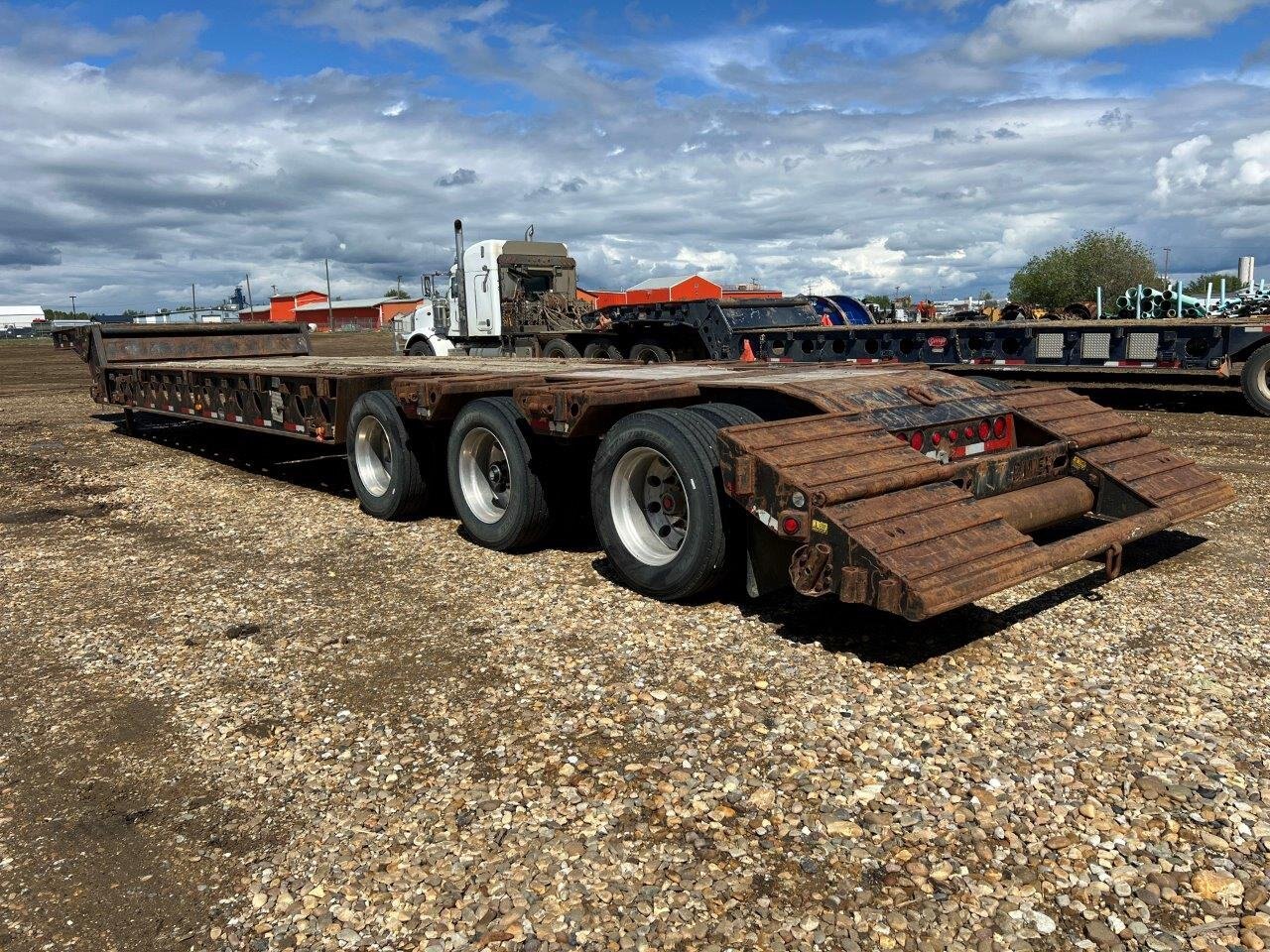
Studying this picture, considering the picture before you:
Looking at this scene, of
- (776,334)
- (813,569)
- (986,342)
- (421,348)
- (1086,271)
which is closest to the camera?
(813,569)

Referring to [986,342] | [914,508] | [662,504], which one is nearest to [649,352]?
[986,342]

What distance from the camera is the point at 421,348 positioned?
19984mm

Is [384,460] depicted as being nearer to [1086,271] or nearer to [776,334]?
[776,334]

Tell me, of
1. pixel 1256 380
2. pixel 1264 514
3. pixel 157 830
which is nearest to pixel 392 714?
pixel 157 830

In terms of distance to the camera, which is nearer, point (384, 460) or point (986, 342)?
point (384, 460)

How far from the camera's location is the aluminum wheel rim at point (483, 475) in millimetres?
6965

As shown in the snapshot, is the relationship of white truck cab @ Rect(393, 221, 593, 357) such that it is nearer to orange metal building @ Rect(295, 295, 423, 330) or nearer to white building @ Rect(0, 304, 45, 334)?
orange metal building @ Rect(295, 295, 423, 330)

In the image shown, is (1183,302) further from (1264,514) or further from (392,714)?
(392,714)

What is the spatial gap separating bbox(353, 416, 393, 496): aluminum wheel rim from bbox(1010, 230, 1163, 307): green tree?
5276 cm

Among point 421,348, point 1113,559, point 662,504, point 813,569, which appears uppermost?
point 421,348

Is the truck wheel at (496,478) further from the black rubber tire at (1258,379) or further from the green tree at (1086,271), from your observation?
the green tree at (1086,271)

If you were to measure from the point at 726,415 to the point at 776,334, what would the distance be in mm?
11498

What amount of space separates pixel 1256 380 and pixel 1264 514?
651 centimetres

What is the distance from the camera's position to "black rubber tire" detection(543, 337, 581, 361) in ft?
58.0
